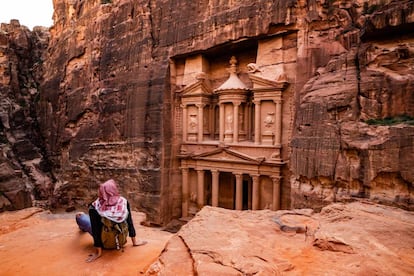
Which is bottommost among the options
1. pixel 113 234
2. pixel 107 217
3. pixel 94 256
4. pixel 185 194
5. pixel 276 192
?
pixel 185 194

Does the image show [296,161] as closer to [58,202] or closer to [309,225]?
[309,225]

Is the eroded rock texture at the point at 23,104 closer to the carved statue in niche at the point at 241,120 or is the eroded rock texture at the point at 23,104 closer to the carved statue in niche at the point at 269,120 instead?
the carved statue in niche at the point at 241,120

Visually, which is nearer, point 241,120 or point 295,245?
point 295,245

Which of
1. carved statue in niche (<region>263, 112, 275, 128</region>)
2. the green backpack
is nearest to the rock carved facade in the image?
carved statue in niche (<region>263, 112, 275, 128</region>)

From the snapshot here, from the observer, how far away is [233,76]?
1302cm

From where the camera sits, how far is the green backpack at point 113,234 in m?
3.75

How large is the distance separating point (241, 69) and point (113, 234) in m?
11.1

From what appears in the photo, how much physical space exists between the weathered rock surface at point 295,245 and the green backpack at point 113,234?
0.75 metres

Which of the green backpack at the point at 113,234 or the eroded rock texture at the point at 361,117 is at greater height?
the eroded rock texture at the point at 361,117

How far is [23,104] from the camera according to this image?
22.2 meters

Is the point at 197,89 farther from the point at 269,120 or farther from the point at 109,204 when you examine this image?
the point at 109,204

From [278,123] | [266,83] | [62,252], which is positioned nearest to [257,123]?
[278,123]

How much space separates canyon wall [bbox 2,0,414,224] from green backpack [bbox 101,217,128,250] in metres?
6.26

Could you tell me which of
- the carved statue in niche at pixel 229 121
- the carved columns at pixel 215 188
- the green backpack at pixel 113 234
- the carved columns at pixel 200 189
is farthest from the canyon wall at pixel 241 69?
the green backpack at pixel 113 234
